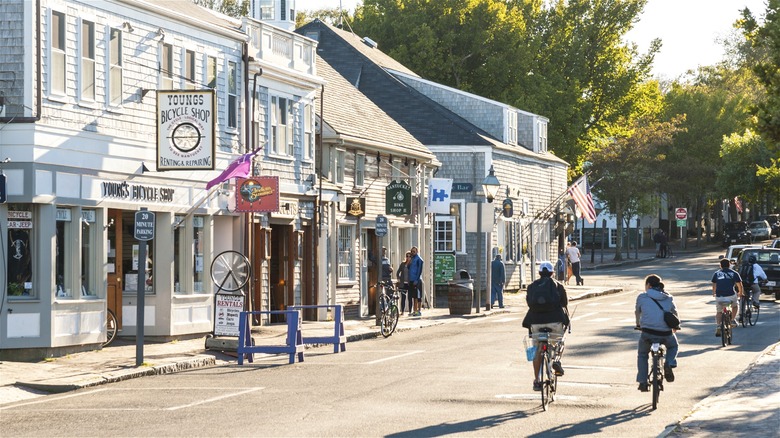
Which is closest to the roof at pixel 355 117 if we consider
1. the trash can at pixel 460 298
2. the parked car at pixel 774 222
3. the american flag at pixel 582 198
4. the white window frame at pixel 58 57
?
the trash can at pixel 460 298

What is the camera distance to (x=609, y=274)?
64.8 metres

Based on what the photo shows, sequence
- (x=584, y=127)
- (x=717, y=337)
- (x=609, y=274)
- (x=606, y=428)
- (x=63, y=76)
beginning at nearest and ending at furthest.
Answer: (x=606, y=428) < (x=63, y=76) < (x=717, y=337) < (x=609, y=274) < (x=584, y=127)

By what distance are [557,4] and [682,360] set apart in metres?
47.2

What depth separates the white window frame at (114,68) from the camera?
2519cm

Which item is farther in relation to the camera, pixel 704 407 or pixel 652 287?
pixel 652 287

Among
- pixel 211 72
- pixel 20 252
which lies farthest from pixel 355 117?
pixel 20 252

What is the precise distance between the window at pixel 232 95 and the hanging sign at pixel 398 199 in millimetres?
9906

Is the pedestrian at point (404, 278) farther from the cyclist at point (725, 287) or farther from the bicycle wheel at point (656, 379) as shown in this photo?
the bicycle wheel at point (656, 379)

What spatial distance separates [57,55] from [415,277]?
16457mm

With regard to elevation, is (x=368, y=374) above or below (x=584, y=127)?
below

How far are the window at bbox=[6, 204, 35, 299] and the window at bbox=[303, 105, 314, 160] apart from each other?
43.0 ft

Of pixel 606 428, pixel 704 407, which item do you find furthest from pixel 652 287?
pixel 606 428

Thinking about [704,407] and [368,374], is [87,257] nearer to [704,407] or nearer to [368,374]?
[368,374]

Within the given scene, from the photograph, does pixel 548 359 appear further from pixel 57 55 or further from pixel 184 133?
pixel 57 55
